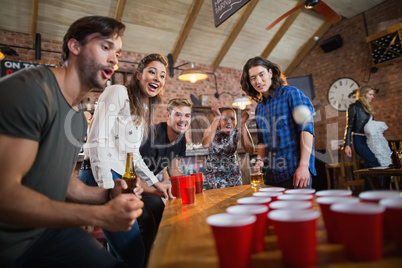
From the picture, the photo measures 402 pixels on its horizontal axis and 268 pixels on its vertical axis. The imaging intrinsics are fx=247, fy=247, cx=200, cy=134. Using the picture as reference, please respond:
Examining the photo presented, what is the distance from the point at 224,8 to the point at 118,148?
2.62 m

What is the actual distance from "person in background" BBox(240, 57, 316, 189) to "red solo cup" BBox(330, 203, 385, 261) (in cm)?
130

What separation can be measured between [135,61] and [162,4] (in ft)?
5.52

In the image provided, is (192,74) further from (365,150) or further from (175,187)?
(175,187)

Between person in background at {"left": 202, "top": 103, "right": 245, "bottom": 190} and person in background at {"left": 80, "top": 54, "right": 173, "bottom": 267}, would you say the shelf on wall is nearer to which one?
person in background at {"left": 202, "top": 103, "right": 245, "bottom": 190}

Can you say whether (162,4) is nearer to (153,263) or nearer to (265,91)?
(265,91)

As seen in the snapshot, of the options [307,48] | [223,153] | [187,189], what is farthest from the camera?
[307,48]

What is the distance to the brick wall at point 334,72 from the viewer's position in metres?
6.01

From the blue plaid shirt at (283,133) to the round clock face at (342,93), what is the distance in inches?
231

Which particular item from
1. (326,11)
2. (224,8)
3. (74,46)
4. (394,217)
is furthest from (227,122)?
(326,11)

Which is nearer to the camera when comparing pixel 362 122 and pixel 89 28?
pixel 89 28

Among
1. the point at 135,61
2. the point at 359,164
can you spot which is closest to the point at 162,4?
the point at 135,61

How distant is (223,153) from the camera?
9.37ft

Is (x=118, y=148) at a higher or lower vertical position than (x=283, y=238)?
higher

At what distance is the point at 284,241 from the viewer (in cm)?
53
